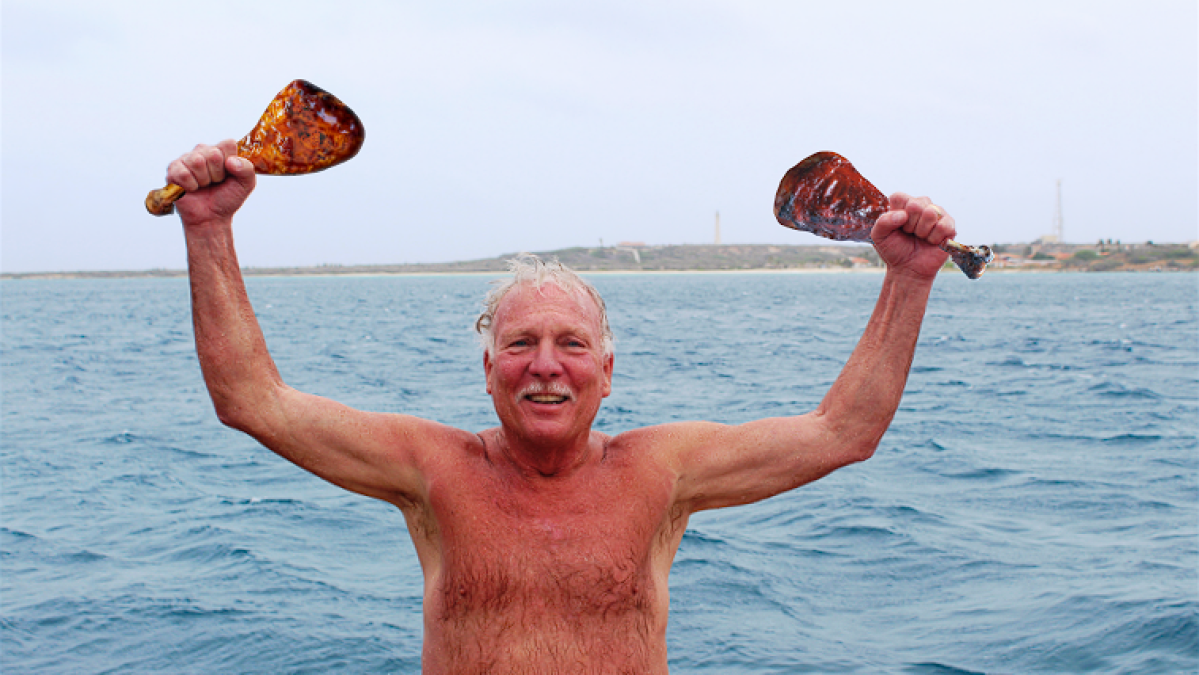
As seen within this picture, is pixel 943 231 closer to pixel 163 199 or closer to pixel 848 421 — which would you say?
pixel 848 421

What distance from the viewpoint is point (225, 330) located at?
290 centimetres

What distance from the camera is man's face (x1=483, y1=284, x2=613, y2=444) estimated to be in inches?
119

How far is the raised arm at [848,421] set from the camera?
3.01 m

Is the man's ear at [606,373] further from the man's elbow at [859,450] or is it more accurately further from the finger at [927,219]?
the finger at [927,219]

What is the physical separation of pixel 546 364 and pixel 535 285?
297 mm

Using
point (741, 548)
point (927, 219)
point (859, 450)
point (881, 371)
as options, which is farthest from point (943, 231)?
point (741, 548)

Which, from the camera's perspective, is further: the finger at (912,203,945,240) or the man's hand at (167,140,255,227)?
the finger at (912,203,945,240)

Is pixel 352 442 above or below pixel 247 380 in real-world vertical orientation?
below

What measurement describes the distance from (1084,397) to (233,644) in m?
17.1

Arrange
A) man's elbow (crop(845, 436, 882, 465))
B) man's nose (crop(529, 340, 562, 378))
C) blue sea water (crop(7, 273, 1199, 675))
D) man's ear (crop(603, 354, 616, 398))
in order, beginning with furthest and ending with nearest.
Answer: blue sea water (crop(7, 273, 1199, 675))
man's ear (crop(603, 354, 616, 398))
man's elbow (crop(845, 436, 882, 465))
man's nose (crop(529, 340, 562, 378))

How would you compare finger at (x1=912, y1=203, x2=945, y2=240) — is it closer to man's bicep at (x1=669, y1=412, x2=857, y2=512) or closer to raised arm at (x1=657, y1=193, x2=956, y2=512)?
raised arm at (x1=657, y1=193, x2=956, y2=512)

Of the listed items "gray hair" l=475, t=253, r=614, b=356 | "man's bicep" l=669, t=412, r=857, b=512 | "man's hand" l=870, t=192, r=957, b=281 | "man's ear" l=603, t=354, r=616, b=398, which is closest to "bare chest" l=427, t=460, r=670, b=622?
"man's bicep" l=669, t=412, r=857, b=512

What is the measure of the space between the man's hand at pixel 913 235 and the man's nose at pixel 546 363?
0.96 meters

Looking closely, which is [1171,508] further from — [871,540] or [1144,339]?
[1144,339]
